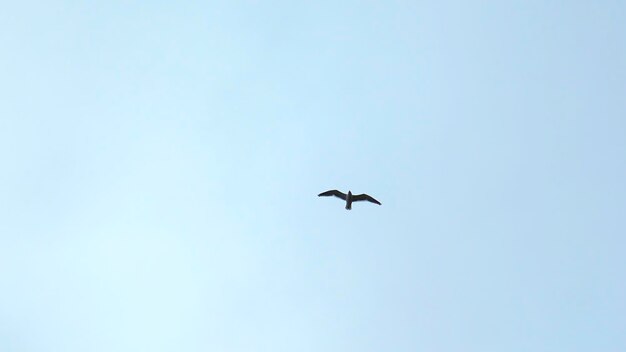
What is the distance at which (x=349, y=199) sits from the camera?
89688 mm
